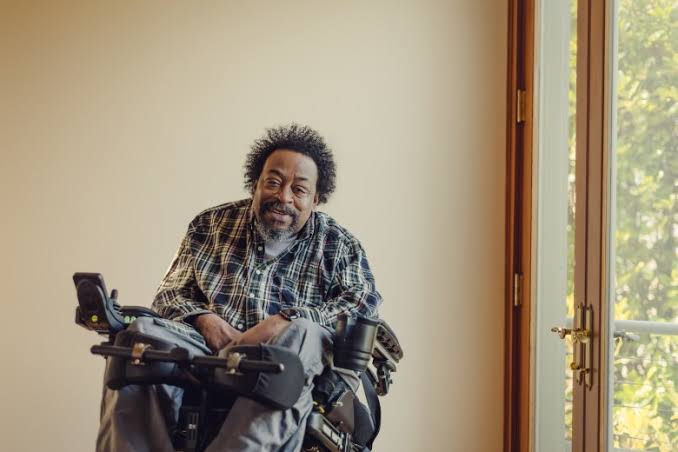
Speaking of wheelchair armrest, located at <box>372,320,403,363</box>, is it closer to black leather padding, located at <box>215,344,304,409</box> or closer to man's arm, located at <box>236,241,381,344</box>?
man's arm, located at <box>236,241,381,344</box>

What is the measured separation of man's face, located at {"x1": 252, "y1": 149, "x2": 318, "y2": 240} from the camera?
2.59 metres

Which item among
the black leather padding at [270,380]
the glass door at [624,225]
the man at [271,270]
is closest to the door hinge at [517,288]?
the glass door at [624,225]

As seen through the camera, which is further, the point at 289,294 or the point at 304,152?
the point at 304,152

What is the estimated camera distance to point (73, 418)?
360 centimetres

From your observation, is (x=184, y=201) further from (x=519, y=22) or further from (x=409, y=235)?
(x=519, y=22)

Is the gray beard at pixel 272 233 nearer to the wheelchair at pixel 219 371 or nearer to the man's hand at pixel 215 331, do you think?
the man's hand at pixel 215 331

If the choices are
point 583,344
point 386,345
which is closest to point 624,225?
point 583,344

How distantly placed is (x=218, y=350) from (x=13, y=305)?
64.6 inches

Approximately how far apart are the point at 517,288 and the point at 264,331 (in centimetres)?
125

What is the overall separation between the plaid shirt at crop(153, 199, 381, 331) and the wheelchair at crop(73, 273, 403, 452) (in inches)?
7.4

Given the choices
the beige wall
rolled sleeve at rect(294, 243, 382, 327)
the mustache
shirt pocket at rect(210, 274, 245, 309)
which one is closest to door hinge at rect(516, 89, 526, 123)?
the beige wall

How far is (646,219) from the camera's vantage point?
1995 mm

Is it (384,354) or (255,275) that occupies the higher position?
(255,275)

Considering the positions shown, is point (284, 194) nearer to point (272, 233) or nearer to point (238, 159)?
point (272, 233)
